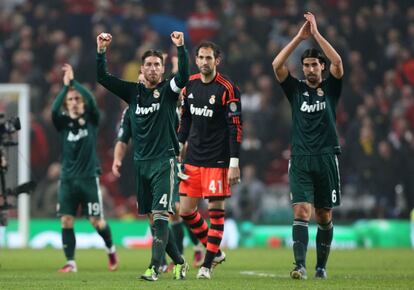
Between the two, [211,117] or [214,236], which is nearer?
[214,236]

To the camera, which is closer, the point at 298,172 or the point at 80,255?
the point at 298,172

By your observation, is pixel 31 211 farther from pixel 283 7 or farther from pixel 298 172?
pixel 298 172

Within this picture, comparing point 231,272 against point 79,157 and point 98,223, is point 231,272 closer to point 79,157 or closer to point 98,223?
point 98,223

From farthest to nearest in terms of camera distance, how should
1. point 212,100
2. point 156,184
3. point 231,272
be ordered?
point 231,272 < point 212,100 < point 156,184

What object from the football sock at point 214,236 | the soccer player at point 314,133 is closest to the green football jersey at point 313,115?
the soccer player at point 314,133

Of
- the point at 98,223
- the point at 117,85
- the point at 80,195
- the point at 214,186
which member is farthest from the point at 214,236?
the point at 80,195

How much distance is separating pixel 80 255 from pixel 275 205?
555cm

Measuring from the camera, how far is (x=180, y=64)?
10875mm

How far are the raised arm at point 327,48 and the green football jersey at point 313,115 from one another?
4.9 inches

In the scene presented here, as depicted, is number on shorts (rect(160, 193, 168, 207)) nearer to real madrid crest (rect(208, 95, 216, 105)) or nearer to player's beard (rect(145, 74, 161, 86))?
player's beard (rect(145, 74, 161, 86))

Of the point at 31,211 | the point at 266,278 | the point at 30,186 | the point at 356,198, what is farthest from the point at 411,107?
the point at 266,278

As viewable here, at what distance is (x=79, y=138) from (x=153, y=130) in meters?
3.80

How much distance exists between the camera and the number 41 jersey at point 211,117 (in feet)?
38.7

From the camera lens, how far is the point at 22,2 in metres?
26.2
